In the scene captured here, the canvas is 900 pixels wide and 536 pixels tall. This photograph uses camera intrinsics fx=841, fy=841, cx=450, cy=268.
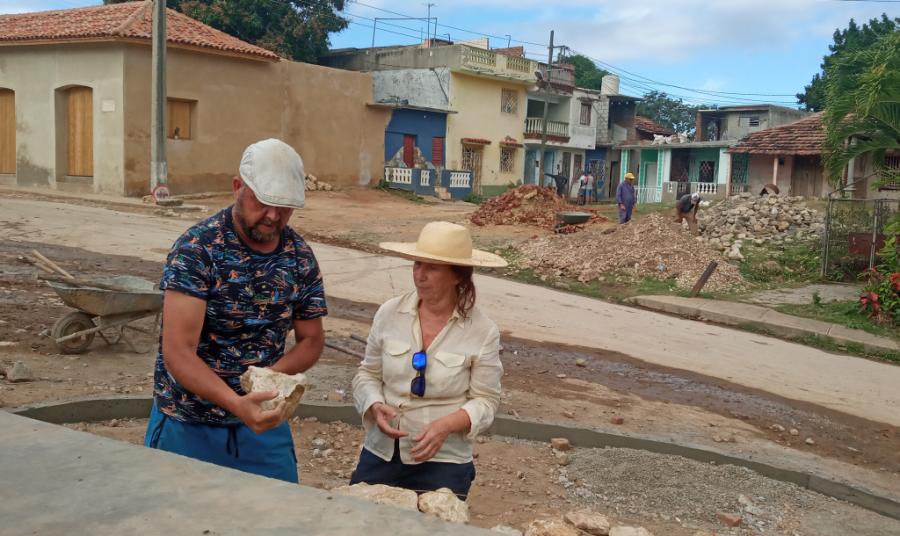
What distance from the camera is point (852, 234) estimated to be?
14891 mm

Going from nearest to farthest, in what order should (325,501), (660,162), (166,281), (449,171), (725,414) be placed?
(325,501), (166,281), (725,414), (449,171), (660,162)

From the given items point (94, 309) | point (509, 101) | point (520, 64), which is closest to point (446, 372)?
point (94, 309)

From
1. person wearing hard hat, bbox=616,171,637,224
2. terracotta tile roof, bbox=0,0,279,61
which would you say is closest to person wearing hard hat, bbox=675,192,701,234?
person wearing hard hat, bbox=616,171,637,224

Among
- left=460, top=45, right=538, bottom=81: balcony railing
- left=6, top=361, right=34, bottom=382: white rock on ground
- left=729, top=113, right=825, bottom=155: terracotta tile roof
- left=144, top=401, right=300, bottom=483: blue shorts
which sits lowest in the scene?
left=6, top=361, right=34, bottom=382: white rock on ground

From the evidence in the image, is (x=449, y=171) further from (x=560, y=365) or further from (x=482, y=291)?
(x=560, y=365)

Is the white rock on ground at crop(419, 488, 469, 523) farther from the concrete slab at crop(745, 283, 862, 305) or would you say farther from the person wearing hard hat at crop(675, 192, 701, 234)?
the person wearing hard hat at crop(675, 192, 701, 234)

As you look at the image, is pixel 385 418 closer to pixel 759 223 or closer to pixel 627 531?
pixel 627 531

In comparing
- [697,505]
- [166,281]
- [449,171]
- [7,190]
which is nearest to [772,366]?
[697,505]

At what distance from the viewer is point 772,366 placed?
31.6ft

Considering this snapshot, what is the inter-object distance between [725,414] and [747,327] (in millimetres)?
5002

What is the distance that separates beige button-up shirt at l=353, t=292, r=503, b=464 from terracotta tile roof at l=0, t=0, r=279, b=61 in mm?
18963

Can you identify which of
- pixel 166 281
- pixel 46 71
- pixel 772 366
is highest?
pixel 46 71

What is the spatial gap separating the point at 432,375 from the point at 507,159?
3877 cm

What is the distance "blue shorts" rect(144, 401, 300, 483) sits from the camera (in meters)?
2.98
